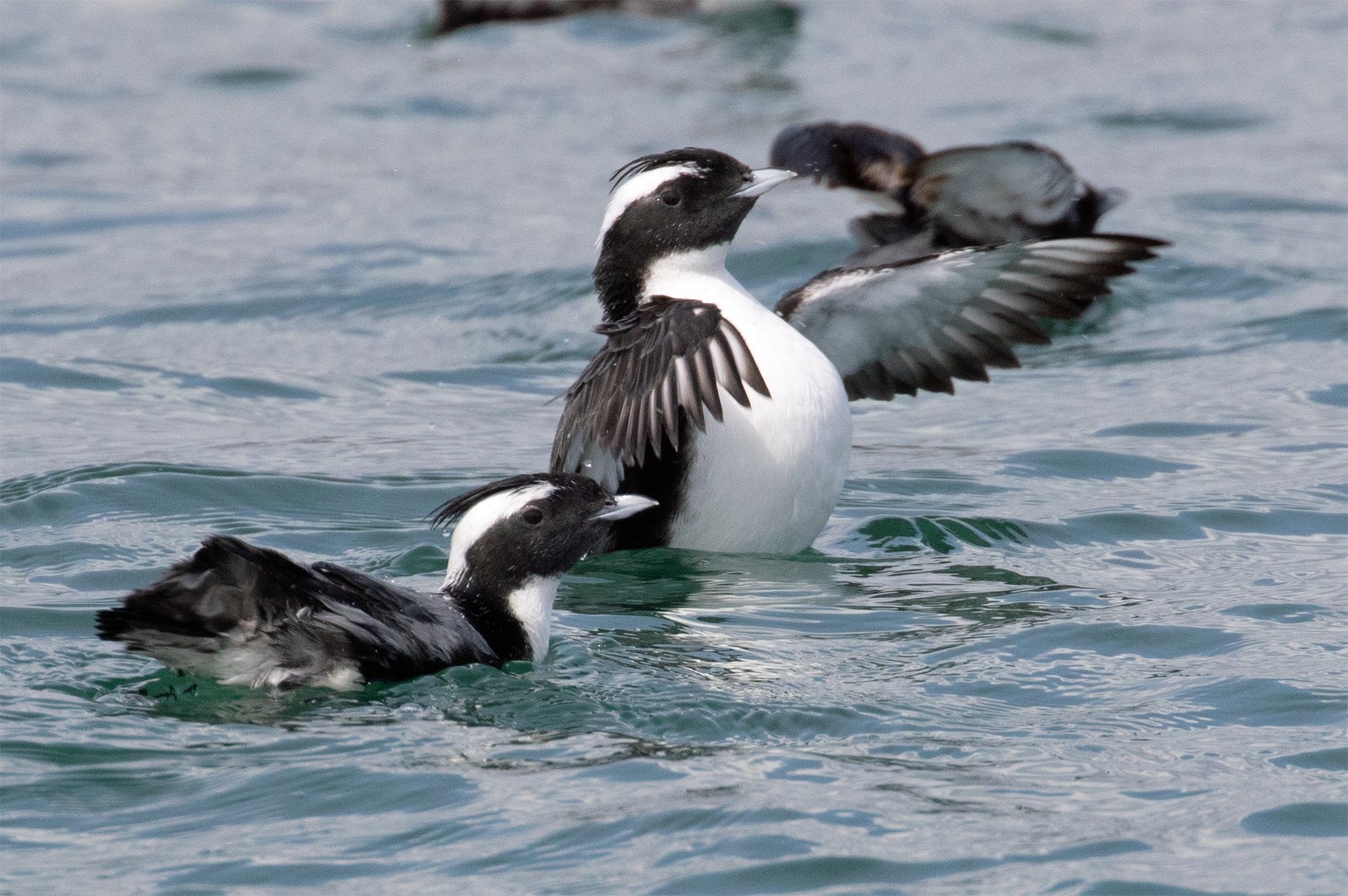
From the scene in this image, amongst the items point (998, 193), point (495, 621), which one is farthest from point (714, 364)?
point (998, 193)

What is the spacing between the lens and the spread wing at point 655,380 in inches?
249

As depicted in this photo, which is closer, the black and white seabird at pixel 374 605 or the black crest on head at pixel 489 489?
the black and white seabird at pixel 374 605

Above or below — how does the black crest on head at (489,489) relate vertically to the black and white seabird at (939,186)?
below

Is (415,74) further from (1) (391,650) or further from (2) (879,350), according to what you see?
(1) (391,650)

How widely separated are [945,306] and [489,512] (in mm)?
2414

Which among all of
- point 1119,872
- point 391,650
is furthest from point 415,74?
point 1119,872

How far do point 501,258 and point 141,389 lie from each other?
3073 mm

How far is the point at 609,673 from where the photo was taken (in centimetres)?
578

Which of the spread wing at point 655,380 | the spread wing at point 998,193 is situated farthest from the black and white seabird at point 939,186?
the spread wing at point 655,380

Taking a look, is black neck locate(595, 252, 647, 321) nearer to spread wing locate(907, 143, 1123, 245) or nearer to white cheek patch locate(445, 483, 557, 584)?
white cheek patch locate(445, 483, 557, 584)

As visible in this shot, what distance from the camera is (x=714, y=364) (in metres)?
6.38

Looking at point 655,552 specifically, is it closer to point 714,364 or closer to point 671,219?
point 714,364

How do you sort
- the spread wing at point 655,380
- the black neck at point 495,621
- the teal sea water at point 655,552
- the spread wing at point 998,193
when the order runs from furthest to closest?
the spread wing at point 998,193 < the spread wing at point 655,380 < the black neck at point 495,621 < the teal sea water at point 655,552

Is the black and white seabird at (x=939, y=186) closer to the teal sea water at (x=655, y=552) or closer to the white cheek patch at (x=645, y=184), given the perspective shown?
the teal sea water at (x=655, y=552)
